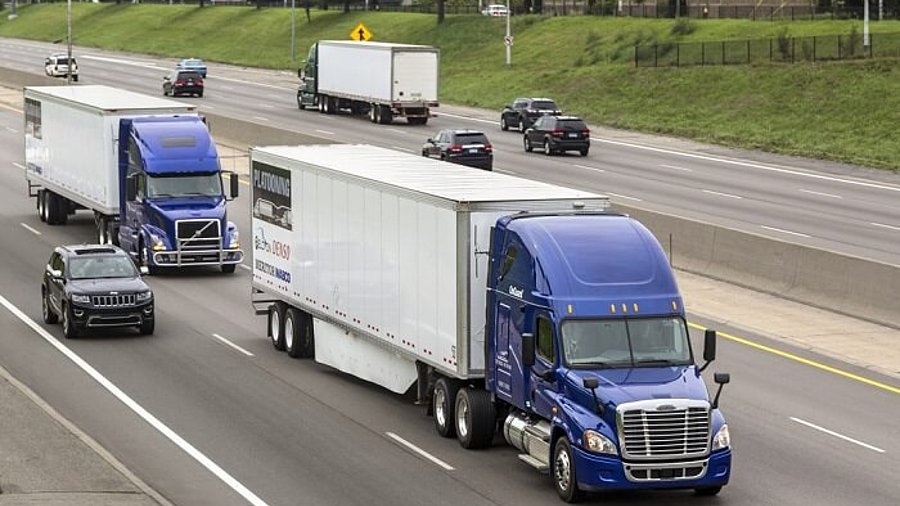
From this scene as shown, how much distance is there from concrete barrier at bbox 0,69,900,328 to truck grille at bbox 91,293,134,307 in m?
13.5

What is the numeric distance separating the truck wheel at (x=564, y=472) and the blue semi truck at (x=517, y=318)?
24mm

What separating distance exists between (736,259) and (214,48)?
112115mm

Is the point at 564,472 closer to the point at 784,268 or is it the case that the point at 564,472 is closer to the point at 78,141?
the point at 784,268

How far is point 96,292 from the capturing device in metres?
33.7

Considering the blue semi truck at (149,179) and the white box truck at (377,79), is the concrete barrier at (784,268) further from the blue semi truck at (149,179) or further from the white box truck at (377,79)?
the white box truck at (377,79)

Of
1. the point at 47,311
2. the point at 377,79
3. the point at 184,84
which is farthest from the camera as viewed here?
the point at 184,84

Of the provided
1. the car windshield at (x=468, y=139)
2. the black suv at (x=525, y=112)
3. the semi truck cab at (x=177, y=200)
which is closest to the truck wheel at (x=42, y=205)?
the semi truck cab at (x=177, y=200)

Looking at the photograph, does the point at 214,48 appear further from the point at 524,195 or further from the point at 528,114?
the point at 524,195

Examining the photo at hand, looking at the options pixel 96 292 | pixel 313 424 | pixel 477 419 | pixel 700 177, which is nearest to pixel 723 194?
pixel 700 177

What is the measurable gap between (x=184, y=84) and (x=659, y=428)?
83336 mm

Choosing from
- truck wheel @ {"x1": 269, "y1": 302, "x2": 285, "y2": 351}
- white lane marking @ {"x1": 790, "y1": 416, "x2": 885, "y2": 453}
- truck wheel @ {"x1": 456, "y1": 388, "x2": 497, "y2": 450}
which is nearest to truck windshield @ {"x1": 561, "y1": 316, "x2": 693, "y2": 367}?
truck wheel @ {"x1": 456, "y1": 388, "x2": 497, "y2": 450}

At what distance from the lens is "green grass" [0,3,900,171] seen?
76.9 metres

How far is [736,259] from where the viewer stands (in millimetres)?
39562

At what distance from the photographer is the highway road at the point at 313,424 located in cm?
2228
